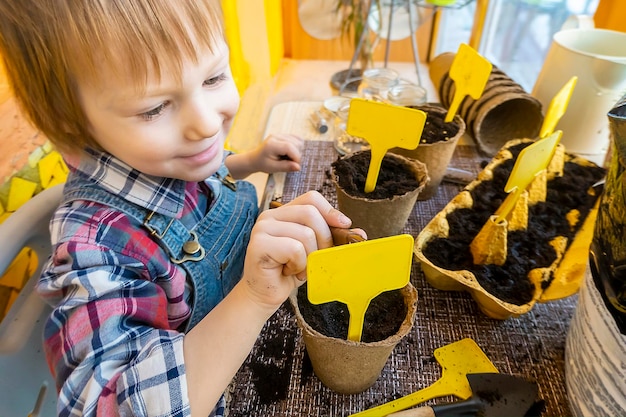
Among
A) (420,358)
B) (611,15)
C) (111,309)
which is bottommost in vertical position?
(420,358)

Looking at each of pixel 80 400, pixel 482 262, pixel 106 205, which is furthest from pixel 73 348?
pixel 482 262

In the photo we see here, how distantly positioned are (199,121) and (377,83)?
2.13 ft

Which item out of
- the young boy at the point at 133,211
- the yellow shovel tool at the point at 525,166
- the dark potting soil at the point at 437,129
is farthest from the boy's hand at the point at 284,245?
the dark potting soil at the point at 437,129

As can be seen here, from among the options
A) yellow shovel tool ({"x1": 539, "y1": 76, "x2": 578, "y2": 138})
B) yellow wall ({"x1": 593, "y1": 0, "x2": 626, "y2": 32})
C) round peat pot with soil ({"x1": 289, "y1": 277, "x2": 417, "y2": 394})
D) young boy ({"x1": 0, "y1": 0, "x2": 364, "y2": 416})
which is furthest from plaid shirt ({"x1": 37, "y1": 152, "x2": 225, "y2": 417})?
yellow wall ({"x1": 593, "y1": 0, "x2": 626, "y2": 32})

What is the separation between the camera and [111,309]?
399mm

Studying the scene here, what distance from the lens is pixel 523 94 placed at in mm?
779

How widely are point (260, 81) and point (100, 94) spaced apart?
828mm

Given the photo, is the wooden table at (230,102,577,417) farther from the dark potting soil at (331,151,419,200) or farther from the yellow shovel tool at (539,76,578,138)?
the yellow shovel tool at (539,76,578,138)

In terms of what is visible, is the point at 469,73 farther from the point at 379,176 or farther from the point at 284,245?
the point at 284,245

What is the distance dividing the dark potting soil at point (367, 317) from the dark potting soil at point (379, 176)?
0.16 meters

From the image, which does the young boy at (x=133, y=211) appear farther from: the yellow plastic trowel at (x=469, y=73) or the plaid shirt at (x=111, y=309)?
the yellow plastic trowel at (x=469, y=73)

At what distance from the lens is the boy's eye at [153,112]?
1.37 ft

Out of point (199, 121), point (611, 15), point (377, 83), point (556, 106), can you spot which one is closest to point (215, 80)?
point (199, 121)

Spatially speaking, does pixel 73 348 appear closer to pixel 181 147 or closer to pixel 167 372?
pixel 167 372
